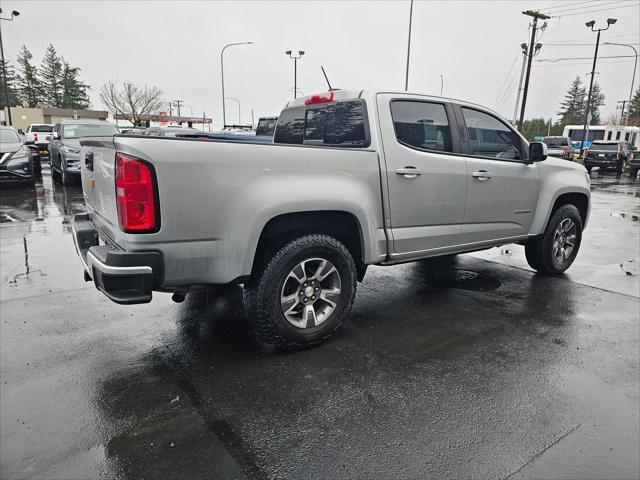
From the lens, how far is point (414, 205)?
12.8 ft

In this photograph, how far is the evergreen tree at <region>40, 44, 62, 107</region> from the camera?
81.1 meters

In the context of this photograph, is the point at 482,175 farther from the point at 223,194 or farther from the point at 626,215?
the point at 626,215

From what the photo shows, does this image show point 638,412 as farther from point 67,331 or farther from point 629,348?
point 67,331

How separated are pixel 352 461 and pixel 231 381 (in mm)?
1068

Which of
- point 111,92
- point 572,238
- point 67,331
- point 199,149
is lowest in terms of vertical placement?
point 67,331

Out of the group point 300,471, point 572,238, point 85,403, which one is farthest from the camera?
point 572,238

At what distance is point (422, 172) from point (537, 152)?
1851mm

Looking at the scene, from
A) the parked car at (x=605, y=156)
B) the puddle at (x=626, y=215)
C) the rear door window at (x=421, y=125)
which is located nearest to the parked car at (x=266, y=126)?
the puddle at (x=626, y=215)

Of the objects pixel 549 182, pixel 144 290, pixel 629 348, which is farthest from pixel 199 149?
pixel 549 182

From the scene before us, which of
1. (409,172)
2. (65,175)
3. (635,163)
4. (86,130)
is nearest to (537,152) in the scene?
(409,172)

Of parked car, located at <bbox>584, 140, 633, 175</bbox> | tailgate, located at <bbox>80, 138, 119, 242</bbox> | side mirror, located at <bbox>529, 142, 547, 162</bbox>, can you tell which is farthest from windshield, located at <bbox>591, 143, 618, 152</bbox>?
tailgate, located at <bbox>80, 138, 119, 242</bbox>

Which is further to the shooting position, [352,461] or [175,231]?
[175,231]

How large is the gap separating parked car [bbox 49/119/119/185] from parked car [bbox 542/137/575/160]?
24.1 metres

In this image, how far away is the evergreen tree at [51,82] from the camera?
81.1 meters
